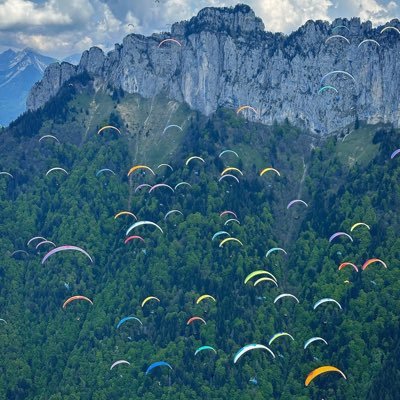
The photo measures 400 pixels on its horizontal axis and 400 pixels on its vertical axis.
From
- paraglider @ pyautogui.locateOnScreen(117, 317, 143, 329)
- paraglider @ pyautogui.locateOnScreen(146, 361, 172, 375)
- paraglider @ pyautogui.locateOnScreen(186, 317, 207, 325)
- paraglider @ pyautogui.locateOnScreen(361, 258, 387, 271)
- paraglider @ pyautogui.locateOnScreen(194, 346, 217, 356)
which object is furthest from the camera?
paraglider @ pyautogui.locateOnScreen(186, 317, 207, 325)

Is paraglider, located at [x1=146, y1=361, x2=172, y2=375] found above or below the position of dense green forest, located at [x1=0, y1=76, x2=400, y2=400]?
below

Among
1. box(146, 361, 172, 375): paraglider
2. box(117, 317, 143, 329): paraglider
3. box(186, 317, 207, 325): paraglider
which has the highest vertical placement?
box(186, 317, 207, 325): paraglider

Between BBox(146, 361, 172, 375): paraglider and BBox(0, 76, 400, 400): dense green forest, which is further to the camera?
BBox(0, 76, 400, 400): dense green forest

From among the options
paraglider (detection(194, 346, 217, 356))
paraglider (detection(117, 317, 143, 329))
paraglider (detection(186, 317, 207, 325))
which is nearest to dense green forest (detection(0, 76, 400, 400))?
paraglider (detection(186, 317, 207, 325))

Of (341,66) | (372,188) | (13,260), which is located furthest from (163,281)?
(341,66)

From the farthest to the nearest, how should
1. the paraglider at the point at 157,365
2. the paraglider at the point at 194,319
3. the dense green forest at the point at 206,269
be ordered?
the paraglider at the point at 194,319, the dense green forest at the point at 206,269, the paraglider at the point at 157,365

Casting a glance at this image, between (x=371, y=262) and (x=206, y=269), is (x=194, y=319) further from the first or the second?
(x=371, y=262)

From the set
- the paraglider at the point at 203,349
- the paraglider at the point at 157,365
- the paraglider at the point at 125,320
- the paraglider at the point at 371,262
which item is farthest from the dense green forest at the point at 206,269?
the paraglider at the point at 157,365

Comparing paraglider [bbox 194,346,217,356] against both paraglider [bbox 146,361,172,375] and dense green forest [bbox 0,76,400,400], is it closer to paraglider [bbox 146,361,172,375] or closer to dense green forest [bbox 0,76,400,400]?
dense green forest [bbox 0,76,400,400]

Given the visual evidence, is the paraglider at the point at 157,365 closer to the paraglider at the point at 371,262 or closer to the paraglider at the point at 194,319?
the paraglider at the point at 194,319

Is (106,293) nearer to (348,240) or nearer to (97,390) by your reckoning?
(97,390)
